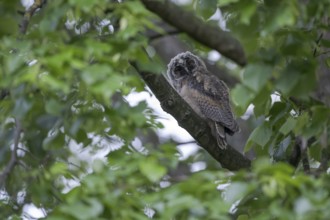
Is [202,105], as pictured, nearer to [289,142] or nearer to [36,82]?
[289,142]

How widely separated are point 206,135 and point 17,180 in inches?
66.9

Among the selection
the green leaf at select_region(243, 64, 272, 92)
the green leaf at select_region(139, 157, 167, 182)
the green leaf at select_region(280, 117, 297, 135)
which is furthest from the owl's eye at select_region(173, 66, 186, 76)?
the green leaf at select_region(139, 157, 167, 182)

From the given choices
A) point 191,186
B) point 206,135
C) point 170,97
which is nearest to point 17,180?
point 170,97

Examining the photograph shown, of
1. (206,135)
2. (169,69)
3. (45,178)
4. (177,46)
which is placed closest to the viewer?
(45,178)

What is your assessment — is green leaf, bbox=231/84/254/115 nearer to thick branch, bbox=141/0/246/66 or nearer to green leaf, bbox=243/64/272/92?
green leaf, bbox=243/64/272/92

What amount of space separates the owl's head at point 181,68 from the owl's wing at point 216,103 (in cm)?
20

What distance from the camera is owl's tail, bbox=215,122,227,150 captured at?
22.6 ft

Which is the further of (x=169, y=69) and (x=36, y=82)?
(x=169, y=69)

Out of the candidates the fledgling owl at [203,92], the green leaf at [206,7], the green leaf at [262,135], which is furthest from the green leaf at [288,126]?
the fledgling owl at [203,92]

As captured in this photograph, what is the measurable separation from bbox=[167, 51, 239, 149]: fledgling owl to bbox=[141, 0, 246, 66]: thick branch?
102 inches

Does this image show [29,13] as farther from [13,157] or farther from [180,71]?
[180,71]

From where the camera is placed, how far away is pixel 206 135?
6.77 m

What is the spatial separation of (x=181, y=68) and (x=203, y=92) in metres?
0.63

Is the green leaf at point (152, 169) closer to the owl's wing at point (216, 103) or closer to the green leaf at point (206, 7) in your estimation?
the green leaf at point (206, 7)
